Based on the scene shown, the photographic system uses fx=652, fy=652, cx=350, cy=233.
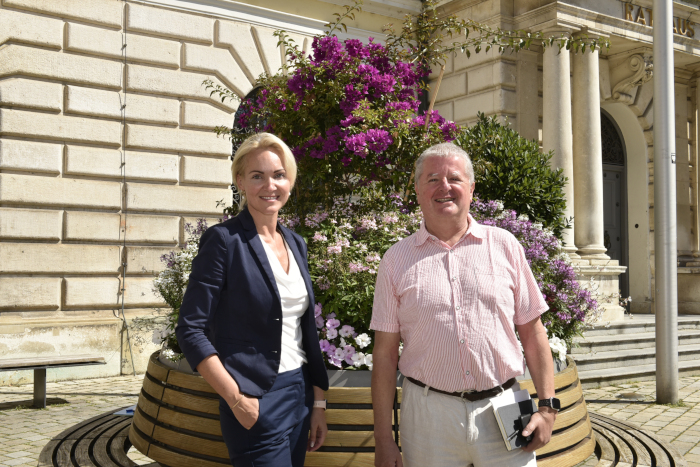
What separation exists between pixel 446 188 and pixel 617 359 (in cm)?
693

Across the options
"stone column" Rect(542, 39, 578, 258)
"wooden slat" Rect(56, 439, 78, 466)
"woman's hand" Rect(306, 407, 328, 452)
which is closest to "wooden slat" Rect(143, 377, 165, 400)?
"wooden slat" Rect(56, 439, 78, 466)

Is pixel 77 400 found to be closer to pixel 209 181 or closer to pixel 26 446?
pixel 26 446

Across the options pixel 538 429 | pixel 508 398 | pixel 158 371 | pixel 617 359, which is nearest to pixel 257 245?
pixel 508 398

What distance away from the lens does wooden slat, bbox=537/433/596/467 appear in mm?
3196

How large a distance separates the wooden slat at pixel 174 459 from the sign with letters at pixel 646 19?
1164 centimetres

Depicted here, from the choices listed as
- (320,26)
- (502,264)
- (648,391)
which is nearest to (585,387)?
(648,391)

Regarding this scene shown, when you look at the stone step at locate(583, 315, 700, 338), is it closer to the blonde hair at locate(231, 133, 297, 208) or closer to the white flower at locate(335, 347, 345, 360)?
the white flower at locate(335, 347, 345, 360)

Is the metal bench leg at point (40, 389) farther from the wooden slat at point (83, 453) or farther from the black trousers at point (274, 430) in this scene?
the black trousers at point (274, 430)

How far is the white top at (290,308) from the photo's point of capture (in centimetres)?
234

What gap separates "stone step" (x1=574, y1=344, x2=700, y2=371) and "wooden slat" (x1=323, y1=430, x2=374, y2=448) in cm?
546

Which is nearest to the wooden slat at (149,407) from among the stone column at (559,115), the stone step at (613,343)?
the stone step at (613,343)

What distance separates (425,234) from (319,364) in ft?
2.07

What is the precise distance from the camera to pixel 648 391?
730 centimetres

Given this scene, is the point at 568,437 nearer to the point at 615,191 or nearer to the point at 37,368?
the point at 37,368
